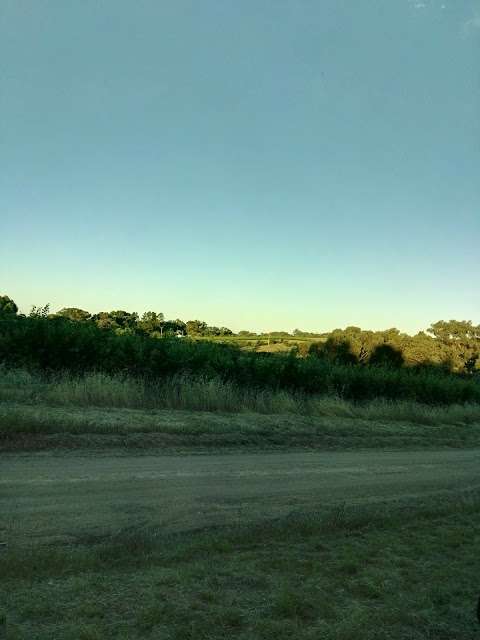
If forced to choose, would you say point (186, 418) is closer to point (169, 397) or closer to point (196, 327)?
point (169, 397)

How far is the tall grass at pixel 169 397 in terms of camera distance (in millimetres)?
15023

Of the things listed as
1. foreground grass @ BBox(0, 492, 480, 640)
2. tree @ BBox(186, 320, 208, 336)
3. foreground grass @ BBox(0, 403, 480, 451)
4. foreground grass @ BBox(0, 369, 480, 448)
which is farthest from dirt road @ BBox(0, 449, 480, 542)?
tree @ BBox(186, 320, 208, 336)

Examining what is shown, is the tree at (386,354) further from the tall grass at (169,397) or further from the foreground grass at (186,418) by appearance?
the foreground grass at (186,418)

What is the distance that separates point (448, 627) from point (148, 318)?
139 ft

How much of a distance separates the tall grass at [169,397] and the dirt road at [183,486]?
5.06 meters

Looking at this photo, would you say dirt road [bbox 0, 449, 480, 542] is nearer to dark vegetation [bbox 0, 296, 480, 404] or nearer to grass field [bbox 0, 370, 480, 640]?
grass field [bbox 0, 370, 480, 640]

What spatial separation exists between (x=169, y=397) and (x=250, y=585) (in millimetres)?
12384

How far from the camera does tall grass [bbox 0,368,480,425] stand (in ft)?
49.3

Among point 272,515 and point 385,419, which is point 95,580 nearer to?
point 272,515

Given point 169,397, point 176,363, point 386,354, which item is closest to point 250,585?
point 169,397

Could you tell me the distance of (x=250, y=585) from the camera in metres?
5.02

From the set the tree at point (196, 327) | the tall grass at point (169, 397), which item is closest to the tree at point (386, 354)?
the tree at point (196, 327)

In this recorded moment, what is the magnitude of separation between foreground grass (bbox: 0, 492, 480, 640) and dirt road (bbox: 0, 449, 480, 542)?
0.61 m

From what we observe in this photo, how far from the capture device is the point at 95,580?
4.90 metres
